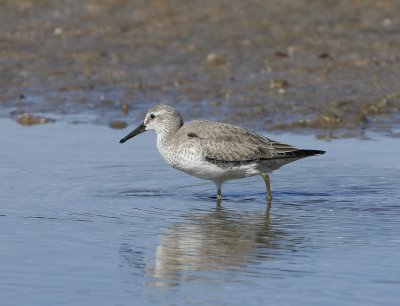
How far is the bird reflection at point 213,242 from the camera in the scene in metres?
8.44

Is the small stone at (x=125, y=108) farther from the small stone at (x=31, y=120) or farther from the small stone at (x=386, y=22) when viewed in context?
the small stone at (x=386, y=22)

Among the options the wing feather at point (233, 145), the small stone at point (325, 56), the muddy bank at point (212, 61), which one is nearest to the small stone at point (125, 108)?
the muddy bank at point (212, 61)

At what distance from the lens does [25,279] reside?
8.01 meters

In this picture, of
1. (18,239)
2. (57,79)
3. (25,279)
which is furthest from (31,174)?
(57,79)

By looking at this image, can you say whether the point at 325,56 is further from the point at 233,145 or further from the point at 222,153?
the point at 222,153

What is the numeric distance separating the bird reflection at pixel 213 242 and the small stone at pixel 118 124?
3.81m

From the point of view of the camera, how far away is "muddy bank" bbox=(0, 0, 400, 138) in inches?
585

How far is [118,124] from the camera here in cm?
1427

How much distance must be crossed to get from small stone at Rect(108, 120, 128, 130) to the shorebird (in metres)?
2.77

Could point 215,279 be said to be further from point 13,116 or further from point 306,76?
point 306,76

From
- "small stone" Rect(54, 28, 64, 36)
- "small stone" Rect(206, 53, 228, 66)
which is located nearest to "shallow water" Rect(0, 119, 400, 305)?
"small stone" Rect(206, 53, 228, 66)

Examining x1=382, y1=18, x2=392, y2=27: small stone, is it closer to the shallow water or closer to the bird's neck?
the shallow water

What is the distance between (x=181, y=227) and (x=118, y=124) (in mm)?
4731

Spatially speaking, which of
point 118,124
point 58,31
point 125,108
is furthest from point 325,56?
point 58,31
